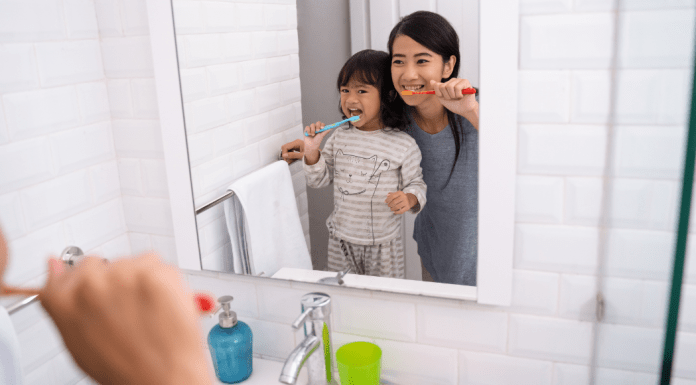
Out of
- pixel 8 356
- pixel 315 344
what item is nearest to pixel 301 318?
pixel 315 344

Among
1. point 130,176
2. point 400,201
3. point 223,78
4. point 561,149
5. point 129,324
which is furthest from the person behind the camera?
point 130,176

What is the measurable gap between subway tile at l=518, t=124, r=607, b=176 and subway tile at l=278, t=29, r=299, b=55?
40 cm

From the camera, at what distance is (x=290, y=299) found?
0.96 m

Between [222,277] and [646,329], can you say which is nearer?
[646,329]

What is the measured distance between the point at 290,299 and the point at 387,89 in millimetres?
445

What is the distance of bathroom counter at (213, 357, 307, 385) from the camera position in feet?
3.04

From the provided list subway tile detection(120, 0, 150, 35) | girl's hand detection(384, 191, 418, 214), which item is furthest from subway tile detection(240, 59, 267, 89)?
girl's hand detection(384, 191, 418, 214)

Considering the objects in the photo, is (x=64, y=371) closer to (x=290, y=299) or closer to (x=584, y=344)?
(x=290, y=299)

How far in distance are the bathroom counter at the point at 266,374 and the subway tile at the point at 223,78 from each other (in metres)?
0.54

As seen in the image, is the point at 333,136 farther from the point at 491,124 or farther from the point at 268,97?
the point at 491,124

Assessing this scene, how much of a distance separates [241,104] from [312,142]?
17 centimetres

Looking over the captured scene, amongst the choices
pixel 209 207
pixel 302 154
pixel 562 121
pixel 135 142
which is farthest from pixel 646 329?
pixel 135 142

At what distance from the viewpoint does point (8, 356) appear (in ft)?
2.08

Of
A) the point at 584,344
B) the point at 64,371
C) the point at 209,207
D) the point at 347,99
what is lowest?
the point at 64,371
